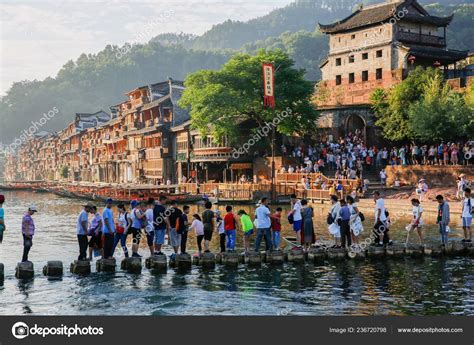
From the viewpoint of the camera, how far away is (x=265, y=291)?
720 inches

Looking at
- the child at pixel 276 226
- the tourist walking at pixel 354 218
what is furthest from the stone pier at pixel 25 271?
the tourist walking at pixel 354 218

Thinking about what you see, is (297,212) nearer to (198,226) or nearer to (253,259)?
(253,259)

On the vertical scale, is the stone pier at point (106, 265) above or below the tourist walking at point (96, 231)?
below

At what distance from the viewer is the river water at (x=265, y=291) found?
16234mm

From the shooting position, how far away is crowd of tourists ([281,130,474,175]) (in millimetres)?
47781

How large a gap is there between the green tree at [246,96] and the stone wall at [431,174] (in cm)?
1319

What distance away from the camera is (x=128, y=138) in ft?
303

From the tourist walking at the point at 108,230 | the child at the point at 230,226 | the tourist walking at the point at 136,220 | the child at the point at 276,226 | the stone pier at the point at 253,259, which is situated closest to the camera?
the tourist walking at the point at 108,230

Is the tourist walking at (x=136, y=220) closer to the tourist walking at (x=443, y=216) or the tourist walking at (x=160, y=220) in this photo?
the tourist walking at (x=160, y=220)

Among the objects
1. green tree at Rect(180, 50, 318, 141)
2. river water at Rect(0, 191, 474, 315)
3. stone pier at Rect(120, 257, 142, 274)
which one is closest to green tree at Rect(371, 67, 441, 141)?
green tree at Rect(180, 50, 318, 141)

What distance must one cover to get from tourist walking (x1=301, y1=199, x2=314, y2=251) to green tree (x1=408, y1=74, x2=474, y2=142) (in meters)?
29.6

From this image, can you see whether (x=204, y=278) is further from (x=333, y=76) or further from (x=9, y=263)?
(x=333, y=76)

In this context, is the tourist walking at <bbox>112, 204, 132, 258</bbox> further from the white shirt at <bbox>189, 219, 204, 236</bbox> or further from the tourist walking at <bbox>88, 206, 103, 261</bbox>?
the white shirt at <bbox>189, 219, 204, 236</bbox>

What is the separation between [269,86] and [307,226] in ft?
116
